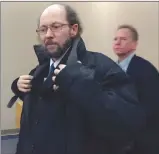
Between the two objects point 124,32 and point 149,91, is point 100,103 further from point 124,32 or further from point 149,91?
point 124,32

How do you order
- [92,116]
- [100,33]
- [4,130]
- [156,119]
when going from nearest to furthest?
[92,116] → [156,119] → [4,130] → [100,33]

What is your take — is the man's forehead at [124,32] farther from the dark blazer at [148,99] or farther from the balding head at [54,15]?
the balding head at [54,15]

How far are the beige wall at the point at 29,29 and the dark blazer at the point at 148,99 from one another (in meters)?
0.33

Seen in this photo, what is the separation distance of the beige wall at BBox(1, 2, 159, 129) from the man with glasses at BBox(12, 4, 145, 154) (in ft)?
2.08

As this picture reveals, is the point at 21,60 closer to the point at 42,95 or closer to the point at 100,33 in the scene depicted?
the point at 100,33

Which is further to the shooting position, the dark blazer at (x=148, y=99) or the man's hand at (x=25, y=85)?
the dark blazer at (x=148, y=99)

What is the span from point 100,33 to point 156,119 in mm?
717

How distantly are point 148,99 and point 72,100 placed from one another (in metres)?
0.49

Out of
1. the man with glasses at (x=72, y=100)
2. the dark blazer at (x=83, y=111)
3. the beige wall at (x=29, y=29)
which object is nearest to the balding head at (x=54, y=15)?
the man with glasses at (x=72, y=100)

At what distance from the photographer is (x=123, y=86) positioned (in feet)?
2.98

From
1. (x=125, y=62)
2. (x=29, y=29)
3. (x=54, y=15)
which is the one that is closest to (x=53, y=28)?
(x=54, y=15)

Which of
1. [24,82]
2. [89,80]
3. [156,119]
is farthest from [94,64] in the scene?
[156,119]

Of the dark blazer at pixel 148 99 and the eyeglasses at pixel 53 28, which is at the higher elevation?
the eyeglasses at pixel 53 28

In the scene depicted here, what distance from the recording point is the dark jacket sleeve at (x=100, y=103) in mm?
823
